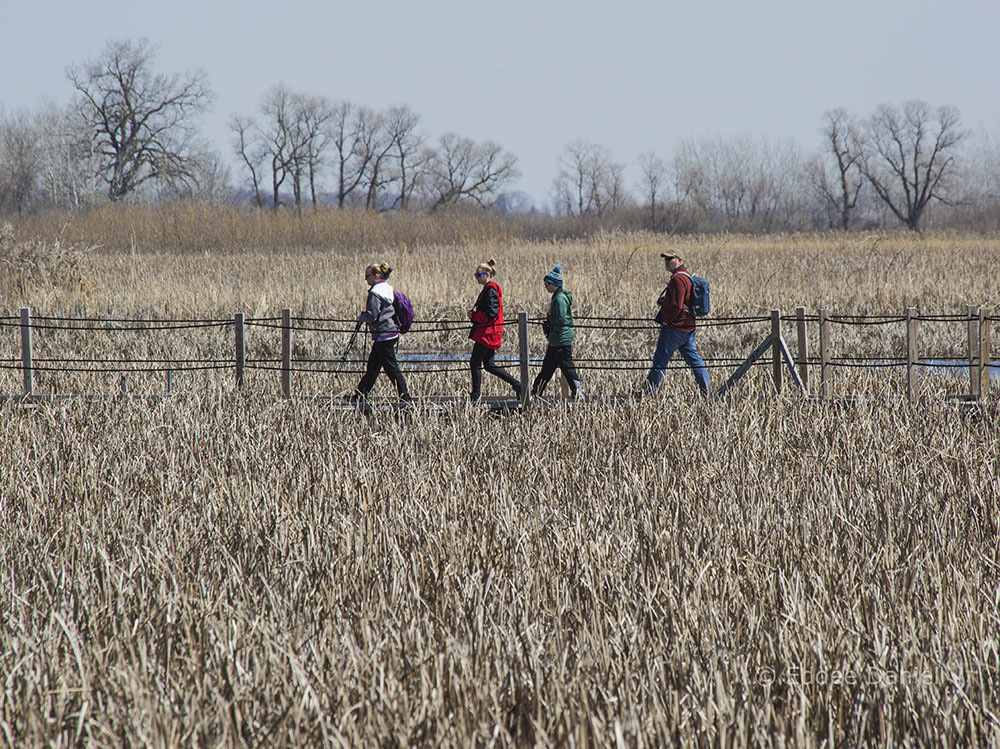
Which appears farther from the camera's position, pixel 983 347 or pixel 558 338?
pixel 558 338

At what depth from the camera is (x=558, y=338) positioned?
9148 mm

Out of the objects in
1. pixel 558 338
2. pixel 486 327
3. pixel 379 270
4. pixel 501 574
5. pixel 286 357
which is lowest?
pixel 501 574

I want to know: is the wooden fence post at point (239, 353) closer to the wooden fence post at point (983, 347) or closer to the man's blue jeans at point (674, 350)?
the man's blue jeans at point (674, 350)

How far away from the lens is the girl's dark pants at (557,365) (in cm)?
920

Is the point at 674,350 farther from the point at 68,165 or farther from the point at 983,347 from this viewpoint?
the point at 68,165

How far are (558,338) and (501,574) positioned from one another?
5.86 m

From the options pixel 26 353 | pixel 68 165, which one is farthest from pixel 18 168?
pixel 26 353

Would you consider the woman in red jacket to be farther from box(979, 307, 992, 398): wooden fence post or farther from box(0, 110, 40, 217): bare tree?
box(0, 110, 40, 217): bare tree

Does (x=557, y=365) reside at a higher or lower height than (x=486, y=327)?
lower

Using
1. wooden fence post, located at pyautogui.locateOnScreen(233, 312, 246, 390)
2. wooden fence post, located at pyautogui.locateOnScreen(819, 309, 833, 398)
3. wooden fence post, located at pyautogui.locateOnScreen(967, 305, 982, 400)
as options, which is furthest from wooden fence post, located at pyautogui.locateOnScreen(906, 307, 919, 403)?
wooden fence post, located at pyautogui.locateOnScreen(233, 312, 246, 390)

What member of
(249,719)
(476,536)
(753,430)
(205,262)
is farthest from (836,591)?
(205,262)

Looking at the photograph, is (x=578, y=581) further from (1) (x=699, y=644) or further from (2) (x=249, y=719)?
(2) (x=249, y=719)

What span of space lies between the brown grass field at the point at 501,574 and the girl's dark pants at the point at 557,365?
1516mm

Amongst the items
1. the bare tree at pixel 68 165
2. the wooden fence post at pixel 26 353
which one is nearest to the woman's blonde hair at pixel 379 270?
the wooden fence post at pixel 26 353
